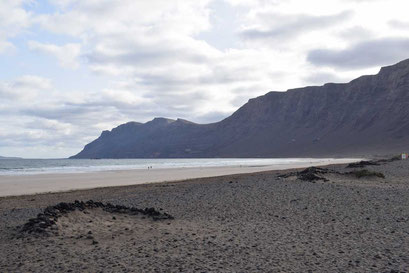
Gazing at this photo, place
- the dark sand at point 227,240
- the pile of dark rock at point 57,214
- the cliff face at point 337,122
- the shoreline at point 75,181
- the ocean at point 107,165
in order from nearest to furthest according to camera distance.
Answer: the dark sand at point 227,240 < the pile of dark rock at point 57,214 < the shoreline at point 75,181 < the ocean at point 107,165 < the cliff face at point 337,122

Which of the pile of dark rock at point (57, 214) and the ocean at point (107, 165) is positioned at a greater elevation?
the ocean at point (107, 165)

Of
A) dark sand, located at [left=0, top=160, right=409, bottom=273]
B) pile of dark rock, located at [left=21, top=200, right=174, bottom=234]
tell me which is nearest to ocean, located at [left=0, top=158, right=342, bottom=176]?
pile of dark rock, located at [left=21, top=200, right=174, bottom=234]

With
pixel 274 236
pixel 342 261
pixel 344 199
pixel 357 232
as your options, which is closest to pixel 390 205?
pixel 344 199

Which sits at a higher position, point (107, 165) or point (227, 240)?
point (107, 165)

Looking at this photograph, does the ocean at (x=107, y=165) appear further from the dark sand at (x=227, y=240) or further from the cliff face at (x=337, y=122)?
the cliff face at (x=337, y=122)

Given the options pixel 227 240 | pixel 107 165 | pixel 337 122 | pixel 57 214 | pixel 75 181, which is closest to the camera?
pixel 227 240

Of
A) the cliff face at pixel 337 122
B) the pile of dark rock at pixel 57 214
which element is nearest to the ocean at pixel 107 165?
the pile of dark rock at pixel 57 214

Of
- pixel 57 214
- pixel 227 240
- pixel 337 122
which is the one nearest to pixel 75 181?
pixel 57 214

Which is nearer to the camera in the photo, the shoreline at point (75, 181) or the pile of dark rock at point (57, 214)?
the pile of dark rock at point (57, 214)

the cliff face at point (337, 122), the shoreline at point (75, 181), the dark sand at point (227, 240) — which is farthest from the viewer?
the cliff face at point (337, 122)

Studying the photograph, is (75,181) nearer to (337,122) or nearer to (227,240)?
(227,240)

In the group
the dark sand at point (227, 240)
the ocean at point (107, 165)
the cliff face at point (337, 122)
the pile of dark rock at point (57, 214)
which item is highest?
the cliff face at point (337, 122)

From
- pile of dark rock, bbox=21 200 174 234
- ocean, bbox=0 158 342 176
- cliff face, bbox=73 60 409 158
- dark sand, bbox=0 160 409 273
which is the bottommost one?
dark sand, bbox=0 160 409 273

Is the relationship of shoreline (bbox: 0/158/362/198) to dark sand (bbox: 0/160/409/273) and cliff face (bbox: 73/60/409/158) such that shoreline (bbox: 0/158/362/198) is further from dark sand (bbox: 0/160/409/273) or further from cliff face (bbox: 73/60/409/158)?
cliff face (bbox: 73/60/409/158)
